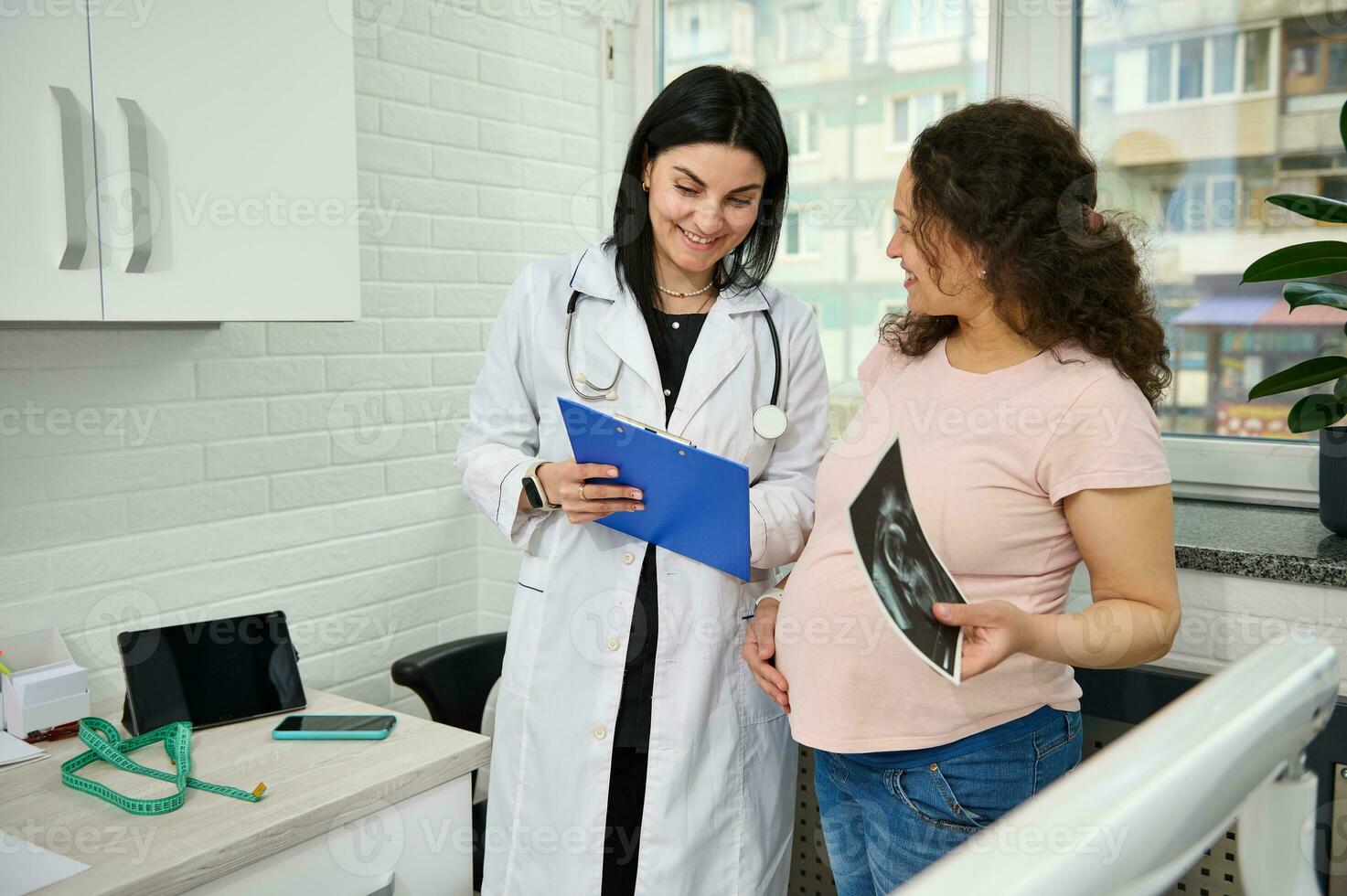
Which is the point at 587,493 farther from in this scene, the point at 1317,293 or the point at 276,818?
the point at 1317,293

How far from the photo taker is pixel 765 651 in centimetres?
142

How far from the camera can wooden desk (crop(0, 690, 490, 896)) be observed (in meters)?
1.39

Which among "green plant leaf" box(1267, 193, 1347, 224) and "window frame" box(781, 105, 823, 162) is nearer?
"green plant leaf" box(1267, 193, 1347, 224)

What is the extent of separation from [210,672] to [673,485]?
1013 mm

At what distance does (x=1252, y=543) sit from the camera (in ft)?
5.26

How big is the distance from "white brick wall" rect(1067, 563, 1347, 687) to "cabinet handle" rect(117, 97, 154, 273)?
5.41ft

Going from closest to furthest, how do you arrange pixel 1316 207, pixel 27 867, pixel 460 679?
pixel 27 867
pixel 1316 207
pixel 460 679

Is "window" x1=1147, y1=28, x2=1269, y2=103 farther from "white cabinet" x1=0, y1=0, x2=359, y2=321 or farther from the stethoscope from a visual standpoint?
"white cabinet" x1=0, y1=0, x2=359, y2=321

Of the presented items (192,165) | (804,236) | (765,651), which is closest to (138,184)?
(192,165)

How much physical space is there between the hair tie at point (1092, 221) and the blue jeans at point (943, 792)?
569mm

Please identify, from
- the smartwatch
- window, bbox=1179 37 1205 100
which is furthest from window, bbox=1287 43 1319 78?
the smartwatch

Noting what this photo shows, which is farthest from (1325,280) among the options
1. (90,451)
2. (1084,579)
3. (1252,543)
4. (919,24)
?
(90,451)

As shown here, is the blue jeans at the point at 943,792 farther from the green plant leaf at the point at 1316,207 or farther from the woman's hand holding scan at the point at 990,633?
the green plant leaf at the point at 1316,207

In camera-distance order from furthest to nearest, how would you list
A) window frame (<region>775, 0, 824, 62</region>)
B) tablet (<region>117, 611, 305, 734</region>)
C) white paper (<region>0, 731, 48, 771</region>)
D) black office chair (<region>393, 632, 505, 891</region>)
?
window frame (<region>775, 0, 824, 62</region>), black office chair (<region>393, 632, 505, 891</region>), tablet (<region>117, 611, 305, 734</region>), white paper (<region>0, 731, 48, 771</region>)
